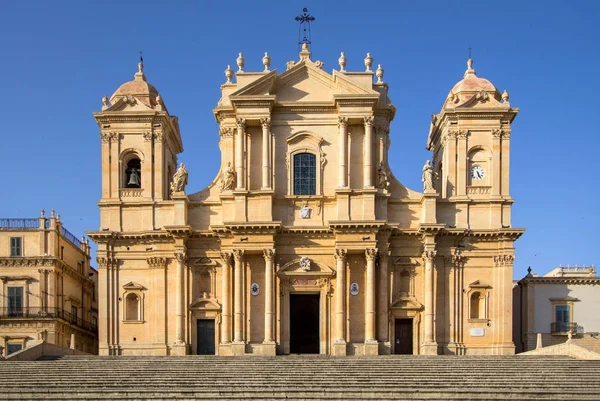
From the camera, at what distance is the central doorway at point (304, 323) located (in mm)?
42312

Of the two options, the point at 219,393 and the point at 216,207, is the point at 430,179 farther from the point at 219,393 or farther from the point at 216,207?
the point at 219,393

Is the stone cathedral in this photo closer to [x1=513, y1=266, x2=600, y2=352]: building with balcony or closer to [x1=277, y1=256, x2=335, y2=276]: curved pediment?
[x1=277, y1=256, x2=335, y2=276]: curved pediment

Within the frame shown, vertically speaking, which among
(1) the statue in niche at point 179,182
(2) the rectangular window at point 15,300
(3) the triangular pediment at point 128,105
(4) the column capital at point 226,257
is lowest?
(2) the rectangular window at point 15,300

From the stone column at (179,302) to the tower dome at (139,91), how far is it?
8668 mm

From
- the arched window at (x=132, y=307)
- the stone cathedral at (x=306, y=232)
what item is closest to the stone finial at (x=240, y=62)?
the stone cathedral at (x=306, y=232)

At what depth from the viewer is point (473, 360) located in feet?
116

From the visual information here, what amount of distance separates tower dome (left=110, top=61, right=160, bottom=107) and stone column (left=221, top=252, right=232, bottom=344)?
957 cm

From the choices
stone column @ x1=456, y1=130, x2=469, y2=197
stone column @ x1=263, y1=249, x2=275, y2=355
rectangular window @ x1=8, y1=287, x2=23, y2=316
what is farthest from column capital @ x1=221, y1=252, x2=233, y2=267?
rectangular window @ x1=8, y1=287, x2=23, y2=316

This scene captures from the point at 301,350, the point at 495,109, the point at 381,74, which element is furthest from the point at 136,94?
the point at 495,109

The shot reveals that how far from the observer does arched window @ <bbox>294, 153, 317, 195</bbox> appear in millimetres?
42688

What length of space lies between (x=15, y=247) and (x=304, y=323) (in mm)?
20271

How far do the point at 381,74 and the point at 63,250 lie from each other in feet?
79.3

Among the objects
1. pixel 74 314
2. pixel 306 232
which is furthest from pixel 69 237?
pixel 306 232

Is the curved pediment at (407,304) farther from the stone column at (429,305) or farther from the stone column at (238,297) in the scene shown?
the stone column at (238,297)
